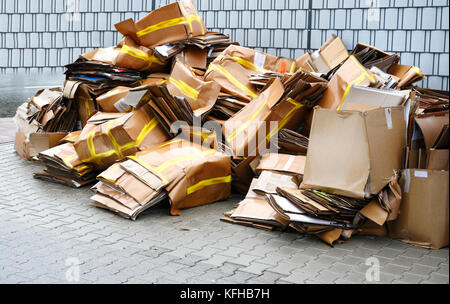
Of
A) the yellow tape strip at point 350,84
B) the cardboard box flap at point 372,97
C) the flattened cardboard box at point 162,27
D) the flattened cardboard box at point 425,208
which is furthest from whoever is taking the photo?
the flattened cardboard box at point 162,27

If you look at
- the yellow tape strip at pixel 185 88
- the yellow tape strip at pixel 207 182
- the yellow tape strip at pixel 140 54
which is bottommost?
the yellow tape strip at pixel 207 182

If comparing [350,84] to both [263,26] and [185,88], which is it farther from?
[263,26]

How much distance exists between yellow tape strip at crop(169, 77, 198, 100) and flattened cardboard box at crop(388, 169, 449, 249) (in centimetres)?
287

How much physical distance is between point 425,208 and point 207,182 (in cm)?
228

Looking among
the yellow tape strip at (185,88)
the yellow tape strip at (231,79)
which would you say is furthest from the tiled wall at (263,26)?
the yellow tape strip at (185,88)

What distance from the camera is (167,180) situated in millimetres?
5789

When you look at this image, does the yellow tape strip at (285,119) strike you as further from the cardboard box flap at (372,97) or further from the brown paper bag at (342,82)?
the cardboard box flap at (372,97)

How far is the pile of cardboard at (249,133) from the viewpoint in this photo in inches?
196

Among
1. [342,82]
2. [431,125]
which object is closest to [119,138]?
[342,82]

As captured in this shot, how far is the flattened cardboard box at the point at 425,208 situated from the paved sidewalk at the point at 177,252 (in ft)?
0.41

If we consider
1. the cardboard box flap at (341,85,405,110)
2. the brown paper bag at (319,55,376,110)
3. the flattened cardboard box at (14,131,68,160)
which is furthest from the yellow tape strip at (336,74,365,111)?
the flattened cardboard box at (14,131,68,160)
